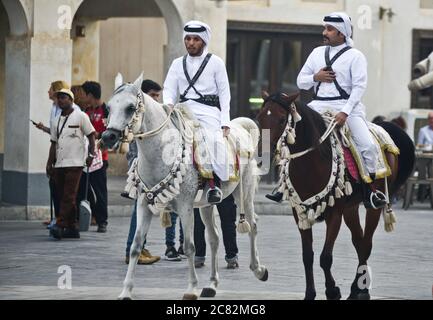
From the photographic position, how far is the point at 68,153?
62.0 feet

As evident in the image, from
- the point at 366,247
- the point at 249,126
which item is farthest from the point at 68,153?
the point at 366,247

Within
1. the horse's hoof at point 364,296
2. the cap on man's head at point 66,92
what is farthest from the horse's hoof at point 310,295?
the cap on man's head at point 66,92

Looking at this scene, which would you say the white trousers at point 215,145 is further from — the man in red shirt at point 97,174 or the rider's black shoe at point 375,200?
the man in red shirt at point 97,174

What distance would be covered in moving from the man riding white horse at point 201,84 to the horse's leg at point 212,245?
822 mm

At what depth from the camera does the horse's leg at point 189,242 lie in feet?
42.3

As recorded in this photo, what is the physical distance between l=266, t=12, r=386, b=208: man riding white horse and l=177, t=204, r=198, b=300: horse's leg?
78 centimetres

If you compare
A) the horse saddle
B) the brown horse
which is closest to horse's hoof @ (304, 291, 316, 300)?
the brown horse

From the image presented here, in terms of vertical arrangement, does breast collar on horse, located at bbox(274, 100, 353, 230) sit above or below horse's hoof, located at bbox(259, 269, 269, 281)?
above

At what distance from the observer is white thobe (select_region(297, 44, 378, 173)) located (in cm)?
1316

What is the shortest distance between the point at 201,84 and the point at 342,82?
4.90 ft

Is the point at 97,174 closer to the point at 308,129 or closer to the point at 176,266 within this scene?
the point at 176,266

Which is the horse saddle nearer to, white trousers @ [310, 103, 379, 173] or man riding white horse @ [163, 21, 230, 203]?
white trousers @ [310, 103, 379, 173]

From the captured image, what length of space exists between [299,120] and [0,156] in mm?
13145
